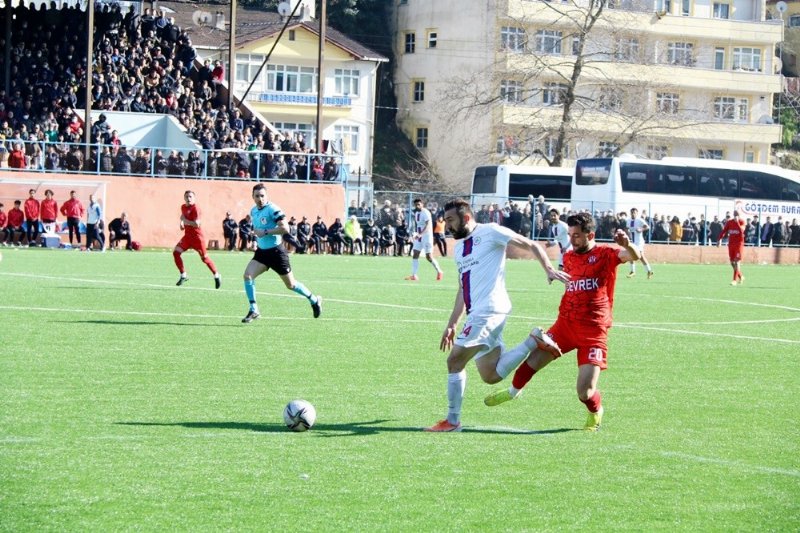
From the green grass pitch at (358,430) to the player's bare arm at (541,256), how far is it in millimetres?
1246

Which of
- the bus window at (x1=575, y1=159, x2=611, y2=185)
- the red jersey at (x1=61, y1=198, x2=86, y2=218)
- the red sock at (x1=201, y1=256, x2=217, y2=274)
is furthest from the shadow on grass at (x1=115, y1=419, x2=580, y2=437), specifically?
the bus window at (x1=575, y1=159, x2=611, y2=185)

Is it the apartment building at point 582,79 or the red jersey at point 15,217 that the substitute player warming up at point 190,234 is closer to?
the red jersey at point 15,217

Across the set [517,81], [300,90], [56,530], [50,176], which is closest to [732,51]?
[517,81]

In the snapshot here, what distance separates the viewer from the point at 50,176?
4044 cm

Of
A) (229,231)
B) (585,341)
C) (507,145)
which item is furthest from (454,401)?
(507,145)

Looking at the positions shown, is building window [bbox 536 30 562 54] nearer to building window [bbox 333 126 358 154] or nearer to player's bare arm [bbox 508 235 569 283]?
building window [bbox 333 126 358 154]

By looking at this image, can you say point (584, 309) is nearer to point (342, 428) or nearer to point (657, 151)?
point (342, 428)

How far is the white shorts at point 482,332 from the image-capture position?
10008 millimetres

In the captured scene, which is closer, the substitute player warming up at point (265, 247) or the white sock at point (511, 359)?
the white sock at point (511, 359)

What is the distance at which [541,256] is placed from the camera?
1030 centimetres

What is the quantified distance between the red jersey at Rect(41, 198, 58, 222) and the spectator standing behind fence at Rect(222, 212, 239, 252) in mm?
6197

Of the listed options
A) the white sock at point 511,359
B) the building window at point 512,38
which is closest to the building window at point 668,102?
the building window at point 512,38

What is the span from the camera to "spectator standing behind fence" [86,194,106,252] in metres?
38.6

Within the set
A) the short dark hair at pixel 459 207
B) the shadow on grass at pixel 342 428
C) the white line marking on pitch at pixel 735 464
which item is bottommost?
the shadow on grass at pixel 342 428
